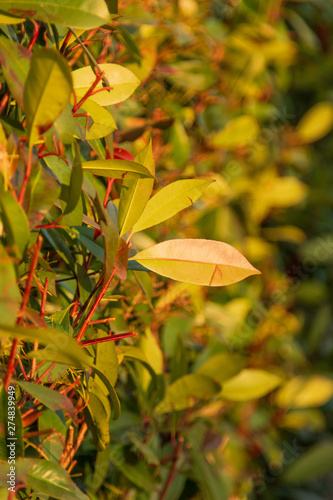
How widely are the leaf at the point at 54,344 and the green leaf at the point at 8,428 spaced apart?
0.16 feet

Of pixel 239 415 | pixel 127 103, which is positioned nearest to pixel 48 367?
pixel 127 103

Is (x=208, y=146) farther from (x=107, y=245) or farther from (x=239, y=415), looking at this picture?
(x=107, y=245)

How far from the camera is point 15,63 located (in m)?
0.39

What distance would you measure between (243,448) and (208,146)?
663 mm

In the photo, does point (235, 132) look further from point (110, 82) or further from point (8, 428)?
point (8, 428)

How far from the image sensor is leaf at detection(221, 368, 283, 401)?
83 centimetres

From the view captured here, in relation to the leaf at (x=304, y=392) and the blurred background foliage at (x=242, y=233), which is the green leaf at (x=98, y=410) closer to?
the blurred background foliage at (x=242, y=233)

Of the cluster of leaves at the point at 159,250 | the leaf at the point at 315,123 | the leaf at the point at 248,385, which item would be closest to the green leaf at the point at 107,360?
the cluster of leaves at the point at 159,250

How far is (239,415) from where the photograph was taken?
4.02ft

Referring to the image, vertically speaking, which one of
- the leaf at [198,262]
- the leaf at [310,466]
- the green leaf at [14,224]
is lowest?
the leaf at [310,466]

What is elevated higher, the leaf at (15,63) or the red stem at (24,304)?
the leaf at (15,63)

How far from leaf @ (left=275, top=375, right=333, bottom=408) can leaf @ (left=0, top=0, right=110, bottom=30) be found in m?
1.12

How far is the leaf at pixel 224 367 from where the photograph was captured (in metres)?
0.68

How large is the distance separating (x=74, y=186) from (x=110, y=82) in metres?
0.14
